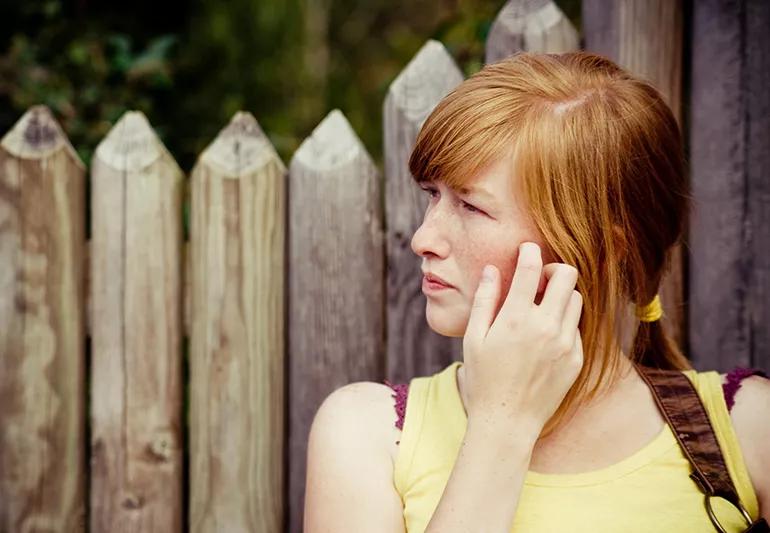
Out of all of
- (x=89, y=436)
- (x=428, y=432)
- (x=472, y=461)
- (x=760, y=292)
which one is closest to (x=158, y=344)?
(x=89, y=436)

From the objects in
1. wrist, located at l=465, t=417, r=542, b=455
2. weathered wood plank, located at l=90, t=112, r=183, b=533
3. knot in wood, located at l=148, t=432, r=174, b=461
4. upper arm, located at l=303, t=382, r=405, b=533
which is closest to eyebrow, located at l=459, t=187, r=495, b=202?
wrist, located at l=465, t=417, r=542, b=455

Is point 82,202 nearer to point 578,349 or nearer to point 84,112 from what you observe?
point 84,112

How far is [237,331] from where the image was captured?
2.48 m

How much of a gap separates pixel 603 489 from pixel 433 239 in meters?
0.62

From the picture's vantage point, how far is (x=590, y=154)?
1812mm

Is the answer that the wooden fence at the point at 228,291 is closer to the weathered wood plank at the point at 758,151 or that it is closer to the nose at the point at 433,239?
the weathered wood plank at the point at 758,151

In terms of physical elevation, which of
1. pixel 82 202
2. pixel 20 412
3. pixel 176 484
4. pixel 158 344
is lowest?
pixel 176 484

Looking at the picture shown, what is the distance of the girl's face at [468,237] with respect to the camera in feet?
5.90

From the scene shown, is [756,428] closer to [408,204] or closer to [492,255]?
[492,255]

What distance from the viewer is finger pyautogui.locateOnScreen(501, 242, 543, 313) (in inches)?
69.3

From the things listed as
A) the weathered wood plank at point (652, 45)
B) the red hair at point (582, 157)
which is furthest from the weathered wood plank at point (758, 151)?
the red hair at point (582, 157)

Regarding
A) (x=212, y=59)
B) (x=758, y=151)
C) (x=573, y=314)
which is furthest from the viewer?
(x=212, y=59)

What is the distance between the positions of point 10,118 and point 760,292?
2.85 meters

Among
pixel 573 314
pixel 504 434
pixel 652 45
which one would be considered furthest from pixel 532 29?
pixel 504 434
